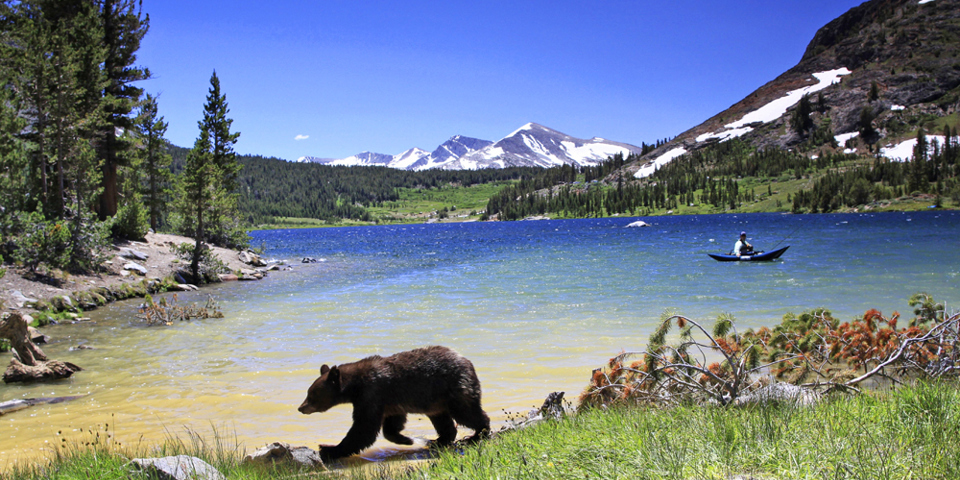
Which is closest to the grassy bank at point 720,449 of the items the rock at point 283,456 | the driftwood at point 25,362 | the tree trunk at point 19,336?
the rock at point 283,456

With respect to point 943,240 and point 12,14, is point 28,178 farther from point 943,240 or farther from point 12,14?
point 943,240

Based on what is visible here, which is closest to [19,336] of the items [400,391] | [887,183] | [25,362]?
[25,362]

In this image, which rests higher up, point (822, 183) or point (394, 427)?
point (822, 183)

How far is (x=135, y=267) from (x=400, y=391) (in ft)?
84.7

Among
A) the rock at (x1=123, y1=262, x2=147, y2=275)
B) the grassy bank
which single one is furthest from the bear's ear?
the rock at (x1=123, y1=262, x2=147, y2=275)

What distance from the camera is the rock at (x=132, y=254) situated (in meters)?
26.4

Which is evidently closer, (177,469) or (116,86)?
(177,469)

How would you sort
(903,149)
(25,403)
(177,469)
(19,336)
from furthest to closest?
(903,149) < (19,336) < (25,403) < (177,469)

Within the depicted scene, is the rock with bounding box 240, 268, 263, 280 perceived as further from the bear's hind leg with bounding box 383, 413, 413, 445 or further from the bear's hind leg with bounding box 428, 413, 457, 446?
the bear's hind leg with bounding box 428, 413, 457, 446

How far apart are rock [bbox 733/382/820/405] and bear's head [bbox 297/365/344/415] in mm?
4006

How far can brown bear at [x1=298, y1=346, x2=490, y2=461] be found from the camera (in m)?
5.15

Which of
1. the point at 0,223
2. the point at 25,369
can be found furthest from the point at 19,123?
the point at 25,369

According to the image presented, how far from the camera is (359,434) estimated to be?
200 inches

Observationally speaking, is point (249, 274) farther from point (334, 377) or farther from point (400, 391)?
point (400, 391)
